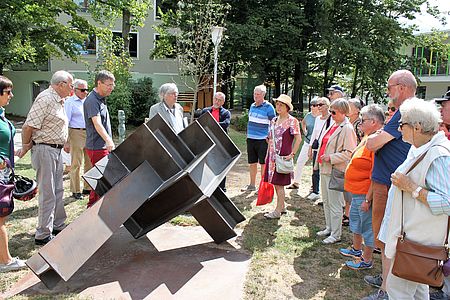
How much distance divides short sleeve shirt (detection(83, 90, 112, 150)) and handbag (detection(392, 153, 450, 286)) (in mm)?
3988

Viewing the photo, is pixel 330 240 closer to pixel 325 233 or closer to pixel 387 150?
pixel 325 233

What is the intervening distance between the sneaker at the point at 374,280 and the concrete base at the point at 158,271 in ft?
3.99

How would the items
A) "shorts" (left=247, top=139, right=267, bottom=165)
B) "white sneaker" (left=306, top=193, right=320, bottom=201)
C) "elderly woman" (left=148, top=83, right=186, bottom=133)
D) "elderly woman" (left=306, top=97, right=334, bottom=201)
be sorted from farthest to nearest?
"white sneaker" (left=306, top=193, right=320, bottom=201) → "shorts" (left=247, top=139, right=267, bottom=165) → "elderly woman" (left=306, top=97, right=334, bottom=201) → "elderly woman" (left=148, top=83, right=186, bottom=133)

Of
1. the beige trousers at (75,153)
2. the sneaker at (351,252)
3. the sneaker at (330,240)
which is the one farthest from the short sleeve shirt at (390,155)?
the beige trousers at (75,153)

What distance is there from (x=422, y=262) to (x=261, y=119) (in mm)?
4417

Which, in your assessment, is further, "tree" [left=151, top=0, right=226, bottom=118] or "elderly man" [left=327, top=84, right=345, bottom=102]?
"tree" [left=151, top=0, right=226, bottom=118]

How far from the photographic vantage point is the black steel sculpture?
11.2 ft

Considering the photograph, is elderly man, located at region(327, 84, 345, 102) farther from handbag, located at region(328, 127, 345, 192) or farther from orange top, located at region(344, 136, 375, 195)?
orange top, located at region(344, 136, 375, 195)

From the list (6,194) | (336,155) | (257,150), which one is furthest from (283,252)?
(6,194)

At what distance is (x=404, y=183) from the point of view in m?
2.73

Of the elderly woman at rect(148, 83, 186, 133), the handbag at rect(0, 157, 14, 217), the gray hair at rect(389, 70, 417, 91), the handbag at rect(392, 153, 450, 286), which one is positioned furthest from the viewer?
the elderly woman at rect(148, 83, 186, 133)

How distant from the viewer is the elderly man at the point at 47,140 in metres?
4.34

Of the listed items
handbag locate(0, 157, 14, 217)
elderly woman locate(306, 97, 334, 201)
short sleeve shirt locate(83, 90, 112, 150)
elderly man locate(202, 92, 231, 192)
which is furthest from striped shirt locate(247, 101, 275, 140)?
handbag locate(0, 157, 14, 217)

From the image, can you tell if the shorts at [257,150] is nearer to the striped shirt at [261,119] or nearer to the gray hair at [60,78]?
the striped shirt at [261,119]
